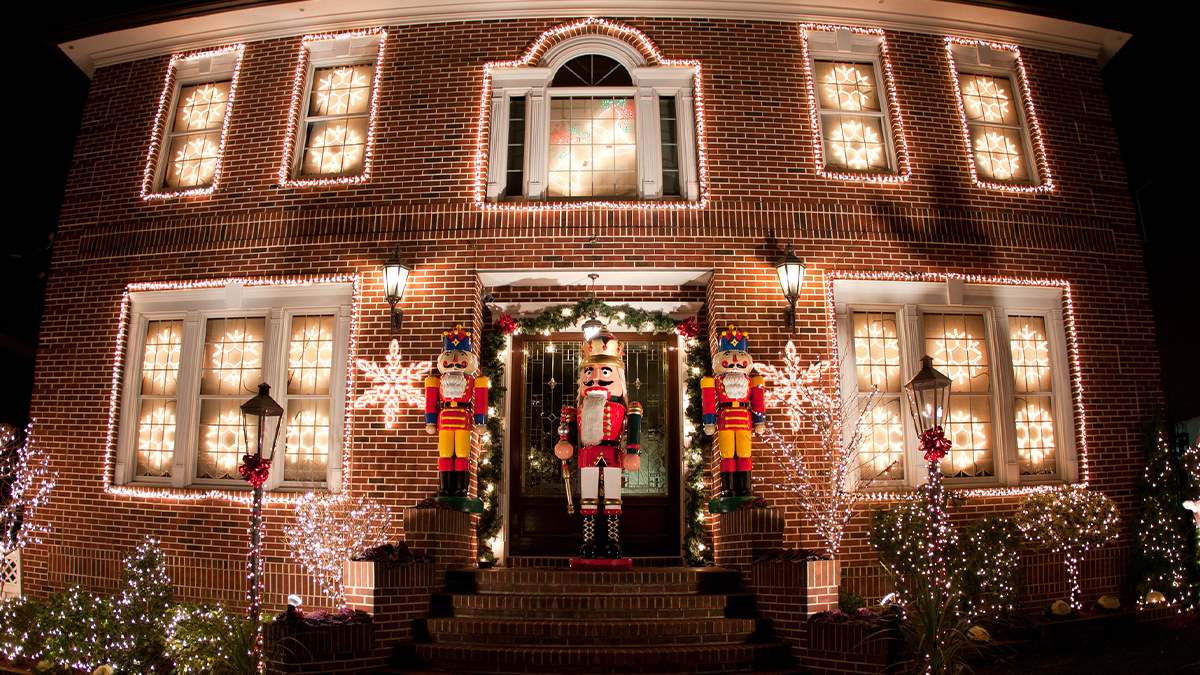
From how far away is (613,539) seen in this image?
8.17 meters

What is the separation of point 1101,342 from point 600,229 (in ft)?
21.6

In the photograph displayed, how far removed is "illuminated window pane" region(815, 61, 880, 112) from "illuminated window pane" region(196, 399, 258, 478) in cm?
863

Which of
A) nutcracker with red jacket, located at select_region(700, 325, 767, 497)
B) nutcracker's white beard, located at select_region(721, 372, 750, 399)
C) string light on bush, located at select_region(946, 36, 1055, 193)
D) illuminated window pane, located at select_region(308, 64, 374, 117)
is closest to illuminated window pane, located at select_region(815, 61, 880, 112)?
string light on bush, located at select_region(946, 36, 1055, 193)

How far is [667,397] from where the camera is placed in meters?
9.46

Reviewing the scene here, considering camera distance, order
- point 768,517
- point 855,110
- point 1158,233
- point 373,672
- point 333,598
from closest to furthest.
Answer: point 373,672 → point 768,517 → point 333,598 → point 855,110 → point 1158,233

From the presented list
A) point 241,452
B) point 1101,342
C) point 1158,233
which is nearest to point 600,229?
point 241,452

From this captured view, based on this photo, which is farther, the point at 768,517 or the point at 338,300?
the point at 338,300

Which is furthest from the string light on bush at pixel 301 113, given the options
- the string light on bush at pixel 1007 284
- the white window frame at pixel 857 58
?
the string light on bush at pixel 1007 284

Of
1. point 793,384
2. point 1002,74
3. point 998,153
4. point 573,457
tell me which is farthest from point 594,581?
point 1002,74

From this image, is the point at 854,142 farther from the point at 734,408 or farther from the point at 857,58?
the point at 734,408

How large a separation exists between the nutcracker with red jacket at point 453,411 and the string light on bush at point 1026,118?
696 centimetres

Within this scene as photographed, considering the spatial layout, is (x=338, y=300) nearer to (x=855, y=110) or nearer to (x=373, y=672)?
(x=373, y=672)

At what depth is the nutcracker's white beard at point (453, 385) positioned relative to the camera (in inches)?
319

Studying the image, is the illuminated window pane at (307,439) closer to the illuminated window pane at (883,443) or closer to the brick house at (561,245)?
the brick house at (561,245)
